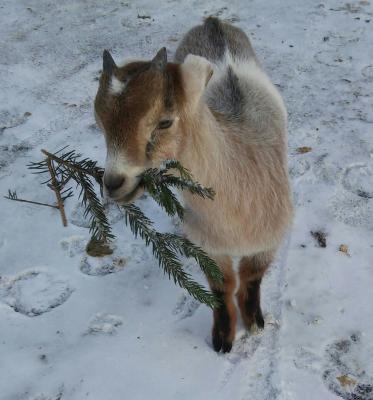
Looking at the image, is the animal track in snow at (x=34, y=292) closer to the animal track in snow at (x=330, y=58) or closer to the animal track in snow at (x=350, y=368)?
the animal track in snow at (x=350, y=368)

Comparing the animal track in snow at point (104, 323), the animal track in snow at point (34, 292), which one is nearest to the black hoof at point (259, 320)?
the animal track in snow at point (104, 323)

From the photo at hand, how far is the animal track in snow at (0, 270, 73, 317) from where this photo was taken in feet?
9.37

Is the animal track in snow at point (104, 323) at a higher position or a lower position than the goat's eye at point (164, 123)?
lower

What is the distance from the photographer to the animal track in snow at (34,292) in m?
2.86

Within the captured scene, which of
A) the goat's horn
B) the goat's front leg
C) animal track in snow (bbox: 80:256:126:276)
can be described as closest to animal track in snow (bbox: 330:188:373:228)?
the goat's front leg

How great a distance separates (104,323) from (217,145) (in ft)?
4.18

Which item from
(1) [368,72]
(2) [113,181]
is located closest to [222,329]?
(2) [113,181]

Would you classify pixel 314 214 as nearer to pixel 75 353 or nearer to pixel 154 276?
pixel 154 276

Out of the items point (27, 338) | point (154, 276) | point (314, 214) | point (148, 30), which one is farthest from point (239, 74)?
point (148, 30)

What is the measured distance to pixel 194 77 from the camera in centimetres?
185

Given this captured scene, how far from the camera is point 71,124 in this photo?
13.8ft

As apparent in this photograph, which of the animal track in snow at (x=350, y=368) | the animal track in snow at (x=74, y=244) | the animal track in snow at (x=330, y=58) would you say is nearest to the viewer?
the animal track in snow at (x=350, y=368)

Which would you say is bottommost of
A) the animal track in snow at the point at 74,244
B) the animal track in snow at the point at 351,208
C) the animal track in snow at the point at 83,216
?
the animal track in snow at the point at 74,244

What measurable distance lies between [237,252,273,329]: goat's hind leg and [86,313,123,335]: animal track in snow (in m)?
0.69
